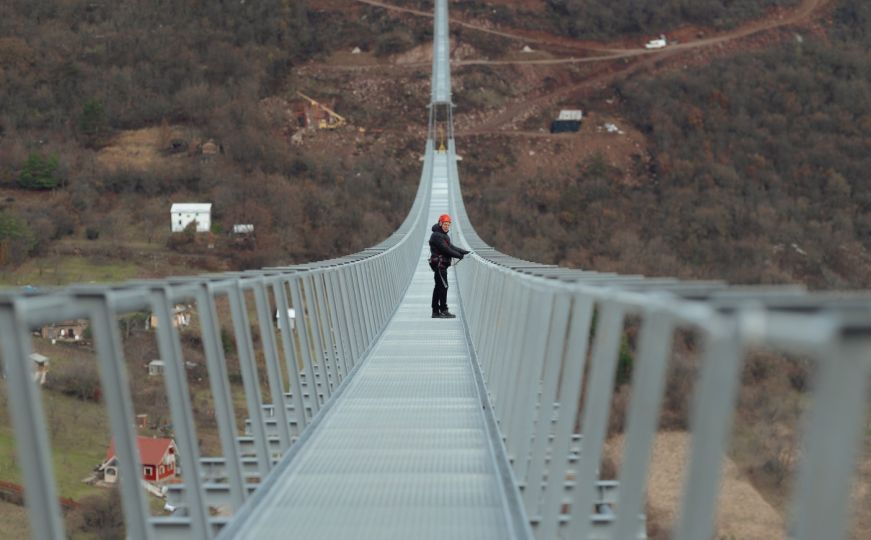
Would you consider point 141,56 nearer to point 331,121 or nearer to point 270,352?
point 331,121

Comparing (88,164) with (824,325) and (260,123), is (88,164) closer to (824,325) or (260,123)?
(260,123)

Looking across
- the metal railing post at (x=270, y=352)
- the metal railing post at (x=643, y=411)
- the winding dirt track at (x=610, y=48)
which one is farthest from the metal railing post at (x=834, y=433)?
the winding dirt track at (x=610, y=48)

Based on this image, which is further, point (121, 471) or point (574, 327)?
point (574, 327)

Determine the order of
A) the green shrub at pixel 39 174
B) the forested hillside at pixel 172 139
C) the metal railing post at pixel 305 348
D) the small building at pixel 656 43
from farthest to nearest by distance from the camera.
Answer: the small building at pixel 656 43 < the green shrub at pixel 39 174 < the forested hillside at pixel 172 139 < the metal railing post at pixel 305 348

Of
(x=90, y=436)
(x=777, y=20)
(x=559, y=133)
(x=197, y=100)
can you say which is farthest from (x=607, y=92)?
(x=90, y=436)

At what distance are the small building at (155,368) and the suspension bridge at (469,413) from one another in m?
23.4

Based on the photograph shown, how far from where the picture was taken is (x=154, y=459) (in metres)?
25.0

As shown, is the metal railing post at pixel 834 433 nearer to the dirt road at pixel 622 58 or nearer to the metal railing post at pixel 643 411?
the metal railing post at pixel 643 411

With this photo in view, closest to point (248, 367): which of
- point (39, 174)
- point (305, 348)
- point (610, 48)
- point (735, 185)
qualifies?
point (305, 348)

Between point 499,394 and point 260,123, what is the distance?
244 ft

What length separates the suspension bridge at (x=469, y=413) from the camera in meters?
2.69

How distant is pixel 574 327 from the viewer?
5410 millimetres

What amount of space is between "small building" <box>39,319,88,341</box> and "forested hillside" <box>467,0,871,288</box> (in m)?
29.7

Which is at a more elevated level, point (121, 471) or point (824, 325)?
point (824, 325)
